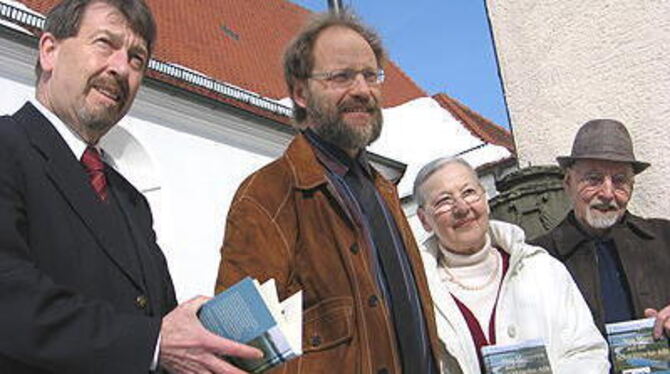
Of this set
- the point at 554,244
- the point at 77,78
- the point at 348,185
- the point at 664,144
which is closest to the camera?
the point at 77,78

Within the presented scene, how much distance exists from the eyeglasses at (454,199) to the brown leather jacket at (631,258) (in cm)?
55

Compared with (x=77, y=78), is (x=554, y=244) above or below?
below

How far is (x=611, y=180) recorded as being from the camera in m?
2.91

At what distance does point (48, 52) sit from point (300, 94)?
80 centimetres

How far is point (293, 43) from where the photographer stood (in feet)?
7.95

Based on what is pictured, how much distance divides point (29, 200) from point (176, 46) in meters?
14.9

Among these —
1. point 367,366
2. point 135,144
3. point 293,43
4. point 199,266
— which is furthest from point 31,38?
point 367,366

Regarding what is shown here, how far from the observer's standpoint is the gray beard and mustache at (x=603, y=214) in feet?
9.38

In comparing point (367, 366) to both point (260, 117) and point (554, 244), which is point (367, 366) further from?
point (260, 117)

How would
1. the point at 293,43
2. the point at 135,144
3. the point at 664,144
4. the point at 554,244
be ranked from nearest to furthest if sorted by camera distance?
1. the point at 293,43
2. the point at 554,244
3. the point at 664,144
4. the point at 135,144

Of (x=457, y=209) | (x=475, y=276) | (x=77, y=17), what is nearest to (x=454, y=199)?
(x=457, y=209)

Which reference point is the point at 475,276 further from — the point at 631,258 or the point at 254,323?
the point at 254,323

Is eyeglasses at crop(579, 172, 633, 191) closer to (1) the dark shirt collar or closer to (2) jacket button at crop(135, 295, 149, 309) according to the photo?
(1) the dark shirt collar

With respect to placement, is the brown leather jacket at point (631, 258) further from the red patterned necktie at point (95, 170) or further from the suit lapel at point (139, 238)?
the red patterned necktie at point (95, 170)
